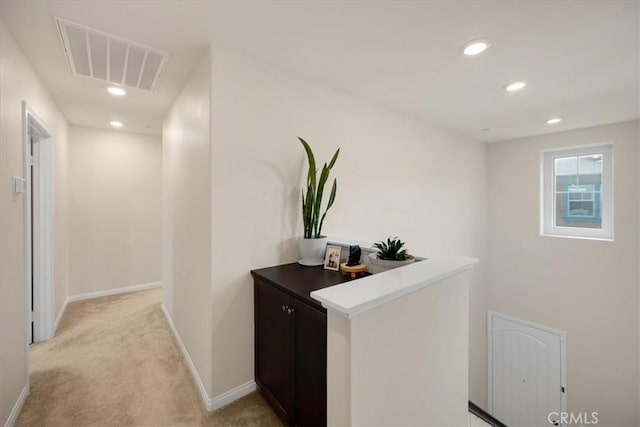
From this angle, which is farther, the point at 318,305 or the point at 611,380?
the point at 611,380

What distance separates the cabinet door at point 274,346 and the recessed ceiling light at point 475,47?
74.9 inches

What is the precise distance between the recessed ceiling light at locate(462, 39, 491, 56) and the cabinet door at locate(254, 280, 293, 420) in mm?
1904

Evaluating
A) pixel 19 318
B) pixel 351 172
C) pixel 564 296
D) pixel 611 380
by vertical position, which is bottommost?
pixel 611 380

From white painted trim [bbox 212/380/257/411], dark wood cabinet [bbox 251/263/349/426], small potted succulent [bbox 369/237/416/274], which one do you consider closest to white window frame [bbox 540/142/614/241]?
small potted succulent [bbox 369/237/416/274]

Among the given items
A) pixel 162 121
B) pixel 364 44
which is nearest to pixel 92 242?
pixel 162 121

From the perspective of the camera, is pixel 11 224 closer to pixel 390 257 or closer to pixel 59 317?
pixel 59 317

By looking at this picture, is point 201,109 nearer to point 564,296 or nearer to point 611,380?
point 564,296

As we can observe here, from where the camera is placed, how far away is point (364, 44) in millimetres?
1717

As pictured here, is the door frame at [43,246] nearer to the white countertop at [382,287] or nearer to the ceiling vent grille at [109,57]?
the ceiling vent grille at [109,57]

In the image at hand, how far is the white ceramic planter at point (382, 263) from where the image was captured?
1.58 m

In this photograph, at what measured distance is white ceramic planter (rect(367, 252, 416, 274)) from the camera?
1.58 m

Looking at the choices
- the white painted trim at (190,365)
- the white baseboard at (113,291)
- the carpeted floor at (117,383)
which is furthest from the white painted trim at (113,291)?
the white painted trim at (190,365)

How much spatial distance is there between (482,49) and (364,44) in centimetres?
77

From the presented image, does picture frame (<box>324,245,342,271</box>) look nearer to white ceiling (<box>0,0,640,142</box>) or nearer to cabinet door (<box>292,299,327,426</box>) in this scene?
cabinet door (<box>292,299,327,426</box>)
